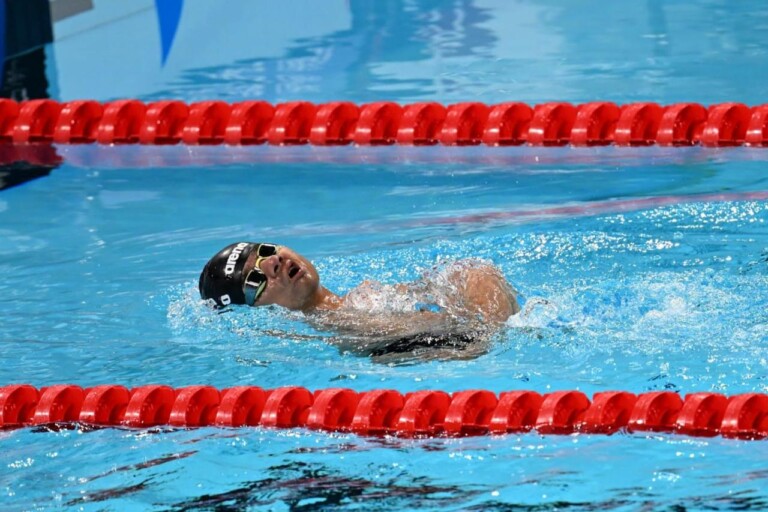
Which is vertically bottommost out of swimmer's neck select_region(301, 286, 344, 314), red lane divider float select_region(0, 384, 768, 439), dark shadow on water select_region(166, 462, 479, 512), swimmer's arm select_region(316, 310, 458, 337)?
dark shadow on water select_region(166, 462, 479, 512)

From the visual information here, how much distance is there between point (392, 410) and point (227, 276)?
90cm

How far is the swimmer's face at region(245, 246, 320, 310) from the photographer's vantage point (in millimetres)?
4492

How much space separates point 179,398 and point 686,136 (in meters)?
2.96

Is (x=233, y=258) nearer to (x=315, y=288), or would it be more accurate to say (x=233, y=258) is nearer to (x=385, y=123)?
(x=315, y=288)

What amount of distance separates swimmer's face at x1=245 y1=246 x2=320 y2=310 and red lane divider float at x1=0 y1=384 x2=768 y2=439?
0.50 m

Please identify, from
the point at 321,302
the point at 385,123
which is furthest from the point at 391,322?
the point at 385,123

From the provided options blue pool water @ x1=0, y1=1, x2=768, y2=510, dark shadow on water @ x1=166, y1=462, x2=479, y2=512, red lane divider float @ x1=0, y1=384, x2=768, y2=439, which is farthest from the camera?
red lane divider float @ x1=0, y1=384, x2=768, y2=439

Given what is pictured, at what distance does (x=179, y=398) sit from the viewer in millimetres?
4074

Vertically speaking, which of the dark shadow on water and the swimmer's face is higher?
the swimmer's face

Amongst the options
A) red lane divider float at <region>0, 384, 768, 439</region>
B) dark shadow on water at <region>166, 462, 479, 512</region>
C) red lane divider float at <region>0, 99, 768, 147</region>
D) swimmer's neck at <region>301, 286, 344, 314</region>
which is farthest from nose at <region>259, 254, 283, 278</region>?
red lane divider float at <region>0, 99, 768, 147</region>

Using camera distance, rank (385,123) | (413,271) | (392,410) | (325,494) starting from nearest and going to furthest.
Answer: (325,494)
(392,410)
(413,271)
(385,123)

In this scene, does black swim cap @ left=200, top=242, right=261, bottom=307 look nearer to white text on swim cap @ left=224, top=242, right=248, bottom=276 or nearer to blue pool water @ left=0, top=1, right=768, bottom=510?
white text on swim cap @ left=224, top=242, right=248, bottom=276

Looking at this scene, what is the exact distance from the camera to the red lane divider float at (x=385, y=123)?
6062 millimetres

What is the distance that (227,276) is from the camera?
14.8 feet
